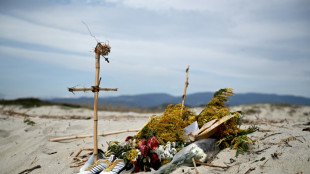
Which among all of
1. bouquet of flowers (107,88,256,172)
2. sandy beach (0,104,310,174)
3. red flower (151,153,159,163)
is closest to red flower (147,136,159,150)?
bouquet of flowers (107,88,256,172)

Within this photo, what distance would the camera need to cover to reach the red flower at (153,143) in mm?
3772

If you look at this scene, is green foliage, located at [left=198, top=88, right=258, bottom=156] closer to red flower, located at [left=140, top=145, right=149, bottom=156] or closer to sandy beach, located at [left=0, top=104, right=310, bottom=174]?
sandy beach, located at [left=0, top=104, right=310, bottom=174]

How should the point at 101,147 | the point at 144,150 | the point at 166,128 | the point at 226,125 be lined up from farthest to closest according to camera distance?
the point at 101,147
the point at 166,128
the point at 226,125
the point at 144,150

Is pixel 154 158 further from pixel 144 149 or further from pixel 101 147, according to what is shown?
pixel 101 147

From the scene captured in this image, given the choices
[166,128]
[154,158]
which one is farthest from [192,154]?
→ [166,128]

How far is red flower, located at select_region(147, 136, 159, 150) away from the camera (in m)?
3.77

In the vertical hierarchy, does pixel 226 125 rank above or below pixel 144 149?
above

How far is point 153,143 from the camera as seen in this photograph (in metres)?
3.81

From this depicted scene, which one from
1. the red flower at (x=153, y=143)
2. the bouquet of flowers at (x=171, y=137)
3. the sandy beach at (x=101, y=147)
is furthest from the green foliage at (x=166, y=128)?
the sandy beach at (x=101, y=147)

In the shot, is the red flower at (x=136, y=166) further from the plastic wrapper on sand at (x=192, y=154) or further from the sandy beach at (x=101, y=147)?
the sandy beach at (x=101, y=147)

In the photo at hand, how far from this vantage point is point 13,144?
20.6 feet

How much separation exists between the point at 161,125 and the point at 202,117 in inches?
34.0

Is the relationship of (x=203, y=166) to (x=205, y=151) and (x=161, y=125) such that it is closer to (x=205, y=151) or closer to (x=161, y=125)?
(x=205, y=151)

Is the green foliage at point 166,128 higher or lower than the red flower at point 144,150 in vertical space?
higher
